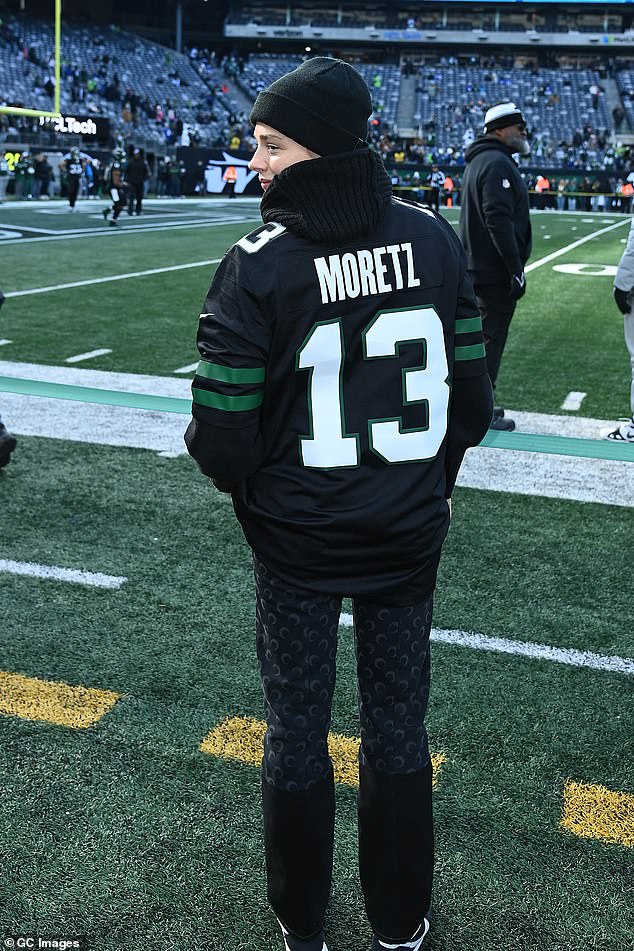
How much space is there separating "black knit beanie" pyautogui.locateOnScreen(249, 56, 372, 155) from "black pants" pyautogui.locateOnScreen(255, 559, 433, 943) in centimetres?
81

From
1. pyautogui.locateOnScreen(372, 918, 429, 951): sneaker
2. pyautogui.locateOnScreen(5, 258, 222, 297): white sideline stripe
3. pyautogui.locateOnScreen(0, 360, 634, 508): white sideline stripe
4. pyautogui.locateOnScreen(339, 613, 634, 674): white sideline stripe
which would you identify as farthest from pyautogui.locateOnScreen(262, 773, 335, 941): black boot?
pyautogui.locateOnScreen(5, 258, 222, 297): white sideline stripe

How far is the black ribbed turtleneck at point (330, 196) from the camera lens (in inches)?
70.5

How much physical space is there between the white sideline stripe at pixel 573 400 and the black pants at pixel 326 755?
5.47 metres

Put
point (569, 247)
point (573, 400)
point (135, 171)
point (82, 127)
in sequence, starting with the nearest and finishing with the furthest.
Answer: point (573, 400) < point (569, 247) < point (135, 171) < point (82, 127)

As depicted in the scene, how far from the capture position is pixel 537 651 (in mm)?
3492

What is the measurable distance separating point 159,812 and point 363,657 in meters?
0.93

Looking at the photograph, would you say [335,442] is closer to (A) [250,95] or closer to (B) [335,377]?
(B) [335,377]

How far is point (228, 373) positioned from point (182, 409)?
506cm

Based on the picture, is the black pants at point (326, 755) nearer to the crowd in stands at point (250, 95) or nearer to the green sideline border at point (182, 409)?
the green sideline border at point (182, 409)

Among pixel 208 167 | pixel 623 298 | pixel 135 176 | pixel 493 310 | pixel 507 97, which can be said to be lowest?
pixel 493 310

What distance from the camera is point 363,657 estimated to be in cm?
201

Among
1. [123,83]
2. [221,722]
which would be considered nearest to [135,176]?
[221,722]

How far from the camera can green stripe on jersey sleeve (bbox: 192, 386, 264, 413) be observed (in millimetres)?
1821

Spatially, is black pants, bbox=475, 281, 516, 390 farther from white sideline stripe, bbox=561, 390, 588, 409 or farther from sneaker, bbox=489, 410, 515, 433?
white sideline stripe, bbox=561, 390, 588, 409
